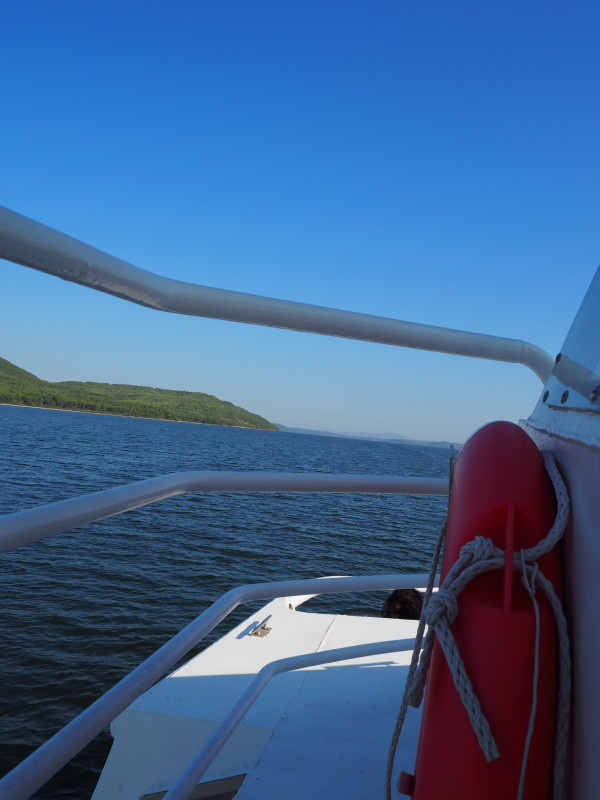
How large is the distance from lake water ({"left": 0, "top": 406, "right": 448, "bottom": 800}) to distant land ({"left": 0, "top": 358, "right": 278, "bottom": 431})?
76737mm

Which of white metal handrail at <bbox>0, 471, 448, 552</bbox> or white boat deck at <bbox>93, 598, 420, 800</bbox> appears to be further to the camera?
white boat deck at <bbox>93, 598, 420, 800</bbox>

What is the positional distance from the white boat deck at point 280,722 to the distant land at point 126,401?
334 feet

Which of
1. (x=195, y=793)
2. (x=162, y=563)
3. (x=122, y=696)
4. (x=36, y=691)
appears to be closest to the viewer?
(x=122, y=696)

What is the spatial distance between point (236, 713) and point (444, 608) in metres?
0.69

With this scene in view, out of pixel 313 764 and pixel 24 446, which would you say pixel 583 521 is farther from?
pixel 24 446

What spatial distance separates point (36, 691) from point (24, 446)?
32728 millimetres

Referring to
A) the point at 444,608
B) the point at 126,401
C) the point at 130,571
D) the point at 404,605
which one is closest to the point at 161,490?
the point at 444,608

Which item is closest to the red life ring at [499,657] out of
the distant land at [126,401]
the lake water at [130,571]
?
the lake water at [130,571]

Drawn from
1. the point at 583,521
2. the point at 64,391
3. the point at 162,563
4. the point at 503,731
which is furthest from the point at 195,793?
the point at 64,391

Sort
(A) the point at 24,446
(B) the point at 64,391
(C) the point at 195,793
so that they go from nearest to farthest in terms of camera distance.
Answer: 1. (C) the point at 195,793
2. (A) the point at 24,446
3. (B) the point at 64,391

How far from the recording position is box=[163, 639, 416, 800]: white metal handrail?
0.99 metres

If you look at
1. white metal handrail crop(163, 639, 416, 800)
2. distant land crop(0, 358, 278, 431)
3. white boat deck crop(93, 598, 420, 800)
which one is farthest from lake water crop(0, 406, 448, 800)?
distant land crop(0, 358, 278, 431)

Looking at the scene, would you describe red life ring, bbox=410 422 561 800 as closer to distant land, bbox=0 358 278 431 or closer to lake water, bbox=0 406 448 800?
lake water, bbox=0 406 448 800

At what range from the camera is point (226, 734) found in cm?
113
